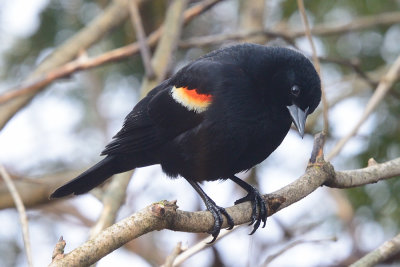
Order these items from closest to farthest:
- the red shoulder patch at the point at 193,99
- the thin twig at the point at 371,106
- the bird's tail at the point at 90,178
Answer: the red shoulder patch at the point at 193,99 → the bird's tail at the point at 90,178 → the thin twig at the point at 371,106

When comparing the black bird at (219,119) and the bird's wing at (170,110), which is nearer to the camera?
the black bird at (219,119)

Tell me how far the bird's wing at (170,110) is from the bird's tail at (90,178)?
8cm

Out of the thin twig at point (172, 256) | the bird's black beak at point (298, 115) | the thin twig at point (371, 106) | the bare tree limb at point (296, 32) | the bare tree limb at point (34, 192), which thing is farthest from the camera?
the bare tree limb at point (296, 32)

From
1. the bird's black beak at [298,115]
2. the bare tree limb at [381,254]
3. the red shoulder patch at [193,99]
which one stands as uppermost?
the red shoulder patch at [193,99]

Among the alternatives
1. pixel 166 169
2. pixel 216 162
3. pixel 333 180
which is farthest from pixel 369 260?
pixel 166 169

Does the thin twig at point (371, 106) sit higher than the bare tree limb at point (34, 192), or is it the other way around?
the bare tree limb at point (34, 192)

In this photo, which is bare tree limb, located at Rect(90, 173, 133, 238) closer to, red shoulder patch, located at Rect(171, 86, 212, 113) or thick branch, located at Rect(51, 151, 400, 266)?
red shoulder patch, located at Rect(171, 86, 212, 113)

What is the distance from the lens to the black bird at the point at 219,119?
3.19 m

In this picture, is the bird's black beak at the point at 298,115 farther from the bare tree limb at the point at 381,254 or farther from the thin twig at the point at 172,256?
the thin twig at the point at 172,256

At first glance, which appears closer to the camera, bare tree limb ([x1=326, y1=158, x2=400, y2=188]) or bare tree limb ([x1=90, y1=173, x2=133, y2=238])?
bare tree limb ([x1=326, y1=158, x2=400, y2=188])

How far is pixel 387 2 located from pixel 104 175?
2.92 m

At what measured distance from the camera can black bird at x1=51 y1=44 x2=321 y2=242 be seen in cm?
319

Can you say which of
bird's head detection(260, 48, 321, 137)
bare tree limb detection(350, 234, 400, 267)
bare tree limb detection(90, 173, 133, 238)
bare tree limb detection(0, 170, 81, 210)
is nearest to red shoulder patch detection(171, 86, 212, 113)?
bird's head detection(260, 48, 321, 137)

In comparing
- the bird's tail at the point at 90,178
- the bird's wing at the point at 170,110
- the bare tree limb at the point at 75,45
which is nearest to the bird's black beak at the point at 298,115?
the bird's wing at the point at 170,110
